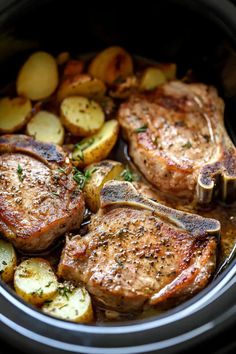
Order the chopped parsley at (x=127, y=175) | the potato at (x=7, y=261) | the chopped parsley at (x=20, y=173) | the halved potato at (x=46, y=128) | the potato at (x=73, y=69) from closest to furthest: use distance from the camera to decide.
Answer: the potato at (x=7, y=261) → the chopped parsley at (x=20, y=173) → the chopped parsley at (x=127, y=175) → the halved potato at (x=46, y=128) → the potato at (x=73, y=69)

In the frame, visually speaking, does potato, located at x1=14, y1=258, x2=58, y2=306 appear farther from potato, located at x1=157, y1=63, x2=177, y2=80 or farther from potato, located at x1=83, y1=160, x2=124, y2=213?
potato, located at x1=157, y1=63, x2=177, y2=80

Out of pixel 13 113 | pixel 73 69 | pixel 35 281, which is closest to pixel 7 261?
pixel 35 281

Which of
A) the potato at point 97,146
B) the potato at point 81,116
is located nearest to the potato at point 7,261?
the potato at point 97,146

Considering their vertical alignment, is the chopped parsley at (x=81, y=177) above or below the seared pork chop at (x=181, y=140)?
below

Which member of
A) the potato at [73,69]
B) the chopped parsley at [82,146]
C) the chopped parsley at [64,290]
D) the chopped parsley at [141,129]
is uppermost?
the potato at [73,69]

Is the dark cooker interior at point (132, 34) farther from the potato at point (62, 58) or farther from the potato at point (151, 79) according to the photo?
the potato at point (151, 79)

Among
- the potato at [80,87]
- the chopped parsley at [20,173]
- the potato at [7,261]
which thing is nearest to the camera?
the potato at [7,261]

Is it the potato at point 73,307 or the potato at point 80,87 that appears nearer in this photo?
the potato at point 73,307
